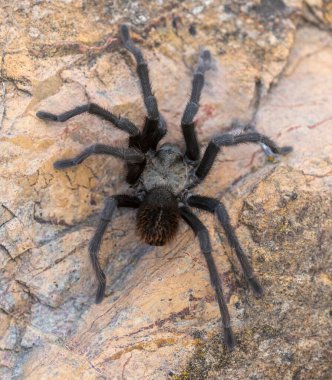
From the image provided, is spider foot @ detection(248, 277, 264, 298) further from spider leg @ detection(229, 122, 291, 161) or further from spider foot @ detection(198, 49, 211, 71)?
spider foot @ detection(198, 49, 211, 71)

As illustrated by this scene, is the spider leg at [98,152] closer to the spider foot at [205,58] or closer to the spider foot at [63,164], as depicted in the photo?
the spider foot at [63,164]

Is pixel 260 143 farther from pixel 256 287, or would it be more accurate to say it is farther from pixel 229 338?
pixel 229 338

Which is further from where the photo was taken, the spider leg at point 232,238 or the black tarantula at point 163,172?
the black tarantula at point 163,172

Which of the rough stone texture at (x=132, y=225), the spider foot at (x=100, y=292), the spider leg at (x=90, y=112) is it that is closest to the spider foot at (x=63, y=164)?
the rough stone texture at (x=132, y=225)

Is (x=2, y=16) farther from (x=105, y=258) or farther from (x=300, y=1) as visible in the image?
(x=300, y=1)

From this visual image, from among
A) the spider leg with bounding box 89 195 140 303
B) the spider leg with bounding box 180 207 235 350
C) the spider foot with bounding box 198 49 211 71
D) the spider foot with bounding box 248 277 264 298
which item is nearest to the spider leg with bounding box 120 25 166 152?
the spider foot with bounding box 198 49 211 71

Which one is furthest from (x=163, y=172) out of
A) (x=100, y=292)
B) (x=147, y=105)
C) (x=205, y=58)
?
(x=100, y=292)
